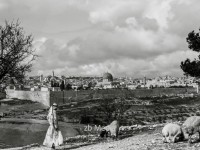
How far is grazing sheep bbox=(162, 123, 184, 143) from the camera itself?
13.7m

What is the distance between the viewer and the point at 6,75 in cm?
1703

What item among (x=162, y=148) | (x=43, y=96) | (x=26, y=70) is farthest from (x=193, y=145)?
(x=43, y=96)

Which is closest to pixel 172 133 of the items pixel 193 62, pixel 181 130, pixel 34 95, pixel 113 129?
pixel 181 130

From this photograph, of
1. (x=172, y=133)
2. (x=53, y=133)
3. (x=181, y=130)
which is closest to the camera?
(x=172, y=133)

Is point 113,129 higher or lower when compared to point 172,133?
lower

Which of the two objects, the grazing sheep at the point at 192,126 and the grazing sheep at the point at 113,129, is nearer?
the grazing sheep at the point at 192,126

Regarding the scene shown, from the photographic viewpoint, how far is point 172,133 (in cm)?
1384

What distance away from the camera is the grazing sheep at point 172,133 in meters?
13.7

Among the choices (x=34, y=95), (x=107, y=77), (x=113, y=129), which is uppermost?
(x=107, y=77)

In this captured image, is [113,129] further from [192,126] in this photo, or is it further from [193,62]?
[193,62]

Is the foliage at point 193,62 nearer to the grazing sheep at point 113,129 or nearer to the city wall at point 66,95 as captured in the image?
the grazing sheep at point 113,129

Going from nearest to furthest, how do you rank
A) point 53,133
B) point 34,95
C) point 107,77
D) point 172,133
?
point 172,133
point 53,133
point 34,95
point 107,77

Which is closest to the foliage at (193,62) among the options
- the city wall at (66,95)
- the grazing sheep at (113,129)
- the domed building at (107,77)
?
the grazing sheep at (113,129)

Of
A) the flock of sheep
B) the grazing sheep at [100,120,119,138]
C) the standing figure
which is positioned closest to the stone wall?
the grazing sheep at [100,120,119,138]
